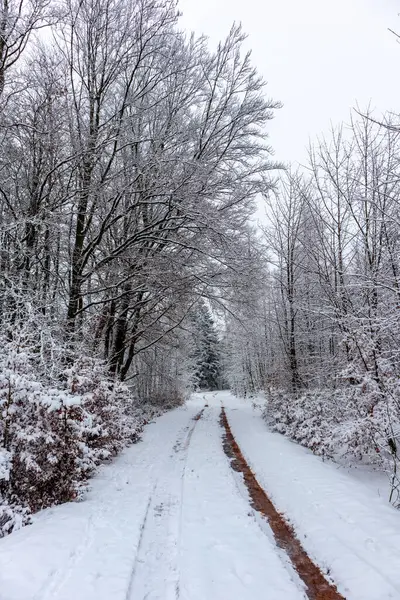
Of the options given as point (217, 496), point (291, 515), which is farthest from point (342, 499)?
point (217, 496)

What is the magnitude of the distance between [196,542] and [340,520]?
2.10m

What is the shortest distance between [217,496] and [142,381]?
20.1 metres

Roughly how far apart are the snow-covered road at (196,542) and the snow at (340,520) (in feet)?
0.05

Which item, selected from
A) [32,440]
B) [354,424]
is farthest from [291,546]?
[32,440]

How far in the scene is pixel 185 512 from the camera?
5.46 m

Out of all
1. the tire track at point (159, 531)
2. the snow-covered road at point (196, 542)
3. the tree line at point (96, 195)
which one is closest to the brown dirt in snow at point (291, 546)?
the snow-covered road at point (196, 542)

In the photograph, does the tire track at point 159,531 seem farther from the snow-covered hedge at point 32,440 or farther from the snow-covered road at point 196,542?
the snow-covered hedge at point 32,440

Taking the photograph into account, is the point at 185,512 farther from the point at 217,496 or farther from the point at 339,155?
the point at 339,155

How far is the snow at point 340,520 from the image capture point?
3742 millimetres

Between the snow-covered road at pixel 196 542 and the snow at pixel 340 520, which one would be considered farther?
the snow at pixel 340 520

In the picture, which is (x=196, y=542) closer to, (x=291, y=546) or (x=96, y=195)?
(x=291, y=546)

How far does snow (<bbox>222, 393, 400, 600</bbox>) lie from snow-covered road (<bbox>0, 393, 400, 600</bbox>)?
16mm

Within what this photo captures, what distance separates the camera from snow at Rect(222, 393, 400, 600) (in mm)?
3742

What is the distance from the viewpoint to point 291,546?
4523 millimetres
